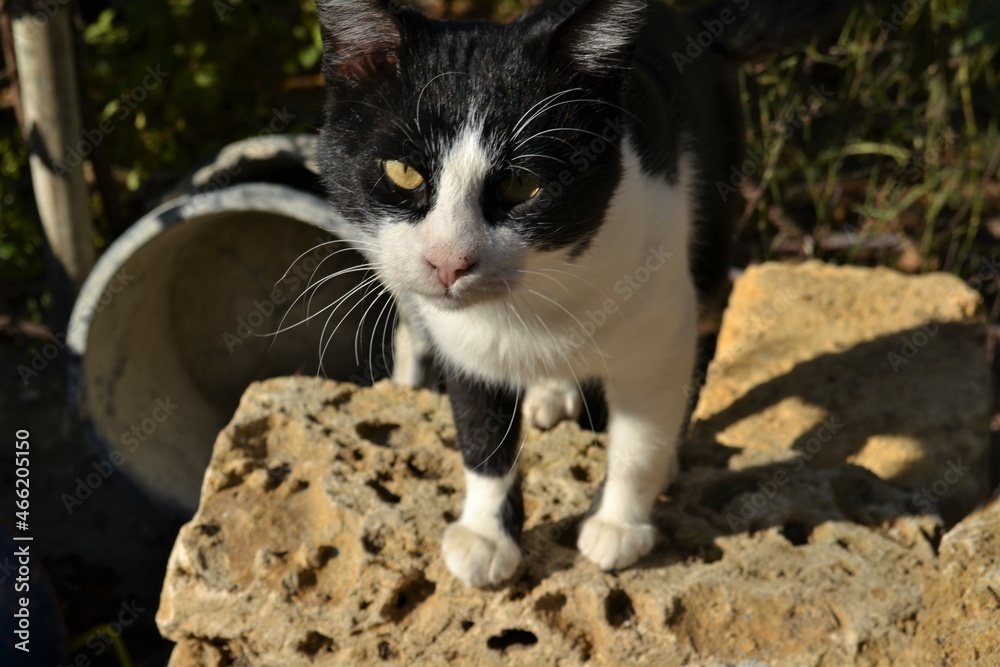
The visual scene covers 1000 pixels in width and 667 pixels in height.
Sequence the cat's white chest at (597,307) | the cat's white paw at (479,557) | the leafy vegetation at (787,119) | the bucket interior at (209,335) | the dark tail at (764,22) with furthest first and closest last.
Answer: the leafy vegetation at (787,119), the bucket interior at (209,335), the dark tail at (764,22), the cat's white paw at (479,557), the cat's white chest at (597,307)

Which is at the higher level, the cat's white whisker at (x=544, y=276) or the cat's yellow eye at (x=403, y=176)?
the cat's yellow eye at (x=403, y=176)

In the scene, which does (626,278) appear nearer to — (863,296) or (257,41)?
(863,296)

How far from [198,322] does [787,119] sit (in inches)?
71.6

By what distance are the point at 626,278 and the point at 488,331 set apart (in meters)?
0.24

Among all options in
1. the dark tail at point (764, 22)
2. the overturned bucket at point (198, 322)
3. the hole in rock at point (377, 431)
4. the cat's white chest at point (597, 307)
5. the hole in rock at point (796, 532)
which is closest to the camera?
the cat's white chest at point (597, 307)

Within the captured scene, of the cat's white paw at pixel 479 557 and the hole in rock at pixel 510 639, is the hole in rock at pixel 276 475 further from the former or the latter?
the hole in rock at pixel 510 639

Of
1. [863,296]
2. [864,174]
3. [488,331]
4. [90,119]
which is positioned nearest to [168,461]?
[90,119]

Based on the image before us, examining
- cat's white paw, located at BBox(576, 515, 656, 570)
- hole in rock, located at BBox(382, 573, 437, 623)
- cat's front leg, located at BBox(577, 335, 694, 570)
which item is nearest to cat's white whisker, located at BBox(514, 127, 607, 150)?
cat's front leg, located at BBox(577, 335, 694, 570)

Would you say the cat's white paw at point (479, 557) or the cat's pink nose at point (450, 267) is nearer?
the cat's pink nose at point (450, 267)

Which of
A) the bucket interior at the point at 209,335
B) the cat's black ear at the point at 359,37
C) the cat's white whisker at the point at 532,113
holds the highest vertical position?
the cat's black ear at the point at 359,37

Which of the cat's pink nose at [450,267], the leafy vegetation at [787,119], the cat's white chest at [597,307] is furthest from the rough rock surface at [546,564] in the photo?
the leafy vegetation at [787,119]

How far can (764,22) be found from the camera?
2.21m

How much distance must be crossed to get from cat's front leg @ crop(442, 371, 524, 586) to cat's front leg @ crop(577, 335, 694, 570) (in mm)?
137

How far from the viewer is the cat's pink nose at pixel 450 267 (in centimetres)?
139
